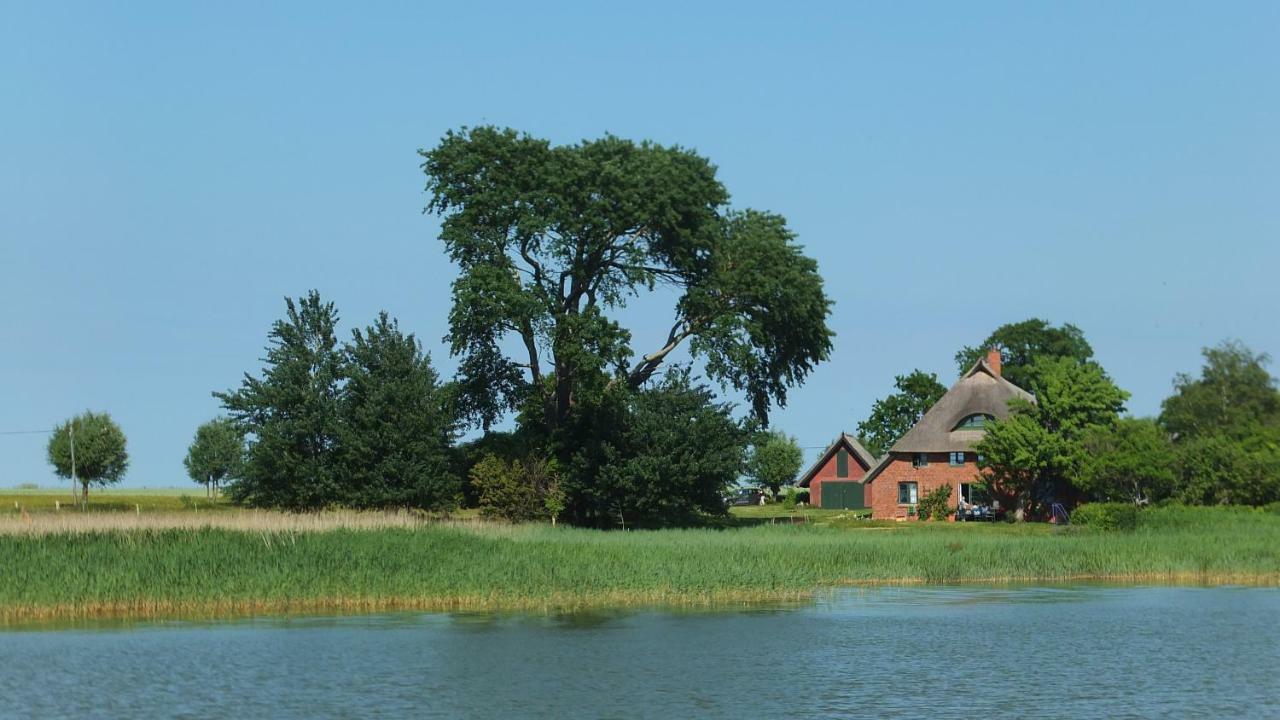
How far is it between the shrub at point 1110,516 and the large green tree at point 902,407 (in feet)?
156

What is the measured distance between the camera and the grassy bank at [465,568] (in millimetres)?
34000

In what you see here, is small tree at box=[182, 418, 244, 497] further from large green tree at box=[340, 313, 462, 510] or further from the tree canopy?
the tree canopy

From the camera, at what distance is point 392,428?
A: 61312 mm

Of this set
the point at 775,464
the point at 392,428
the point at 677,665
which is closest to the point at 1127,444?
the point at 392,428

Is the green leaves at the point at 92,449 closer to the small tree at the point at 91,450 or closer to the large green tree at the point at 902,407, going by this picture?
the small tree at the point at 91,450

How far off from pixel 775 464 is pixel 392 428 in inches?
2604

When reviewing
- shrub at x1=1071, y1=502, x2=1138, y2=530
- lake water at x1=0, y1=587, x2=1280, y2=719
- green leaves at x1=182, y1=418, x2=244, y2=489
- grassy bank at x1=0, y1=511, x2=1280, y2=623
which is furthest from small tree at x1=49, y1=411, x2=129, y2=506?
lake water at x1=0, y1=587, x2=1280, y2=719

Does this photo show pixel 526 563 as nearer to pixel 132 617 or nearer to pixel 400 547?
pixel 400 547

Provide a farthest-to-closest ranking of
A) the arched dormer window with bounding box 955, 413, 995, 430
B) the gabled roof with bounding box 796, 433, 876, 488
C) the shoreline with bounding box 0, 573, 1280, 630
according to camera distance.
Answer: the gabled roof with bounding box 796, 433, 876, 488 → the arched dormer window with bounding box 955, 413, 995, 430 → the shoreline with bounding box 0, 573, 1280, 630

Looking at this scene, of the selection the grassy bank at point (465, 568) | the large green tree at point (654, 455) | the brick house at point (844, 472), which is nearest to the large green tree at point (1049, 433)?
the large green tree at point (654, 455)

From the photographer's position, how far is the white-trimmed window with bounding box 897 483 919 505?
77812 millimetres

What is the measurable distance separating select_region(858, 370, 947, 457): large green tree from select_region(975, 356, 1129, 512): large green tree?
109ft

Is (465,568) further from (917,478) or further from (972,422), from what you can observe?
(972,422)

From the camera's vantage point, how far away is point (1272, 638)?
30984mm
